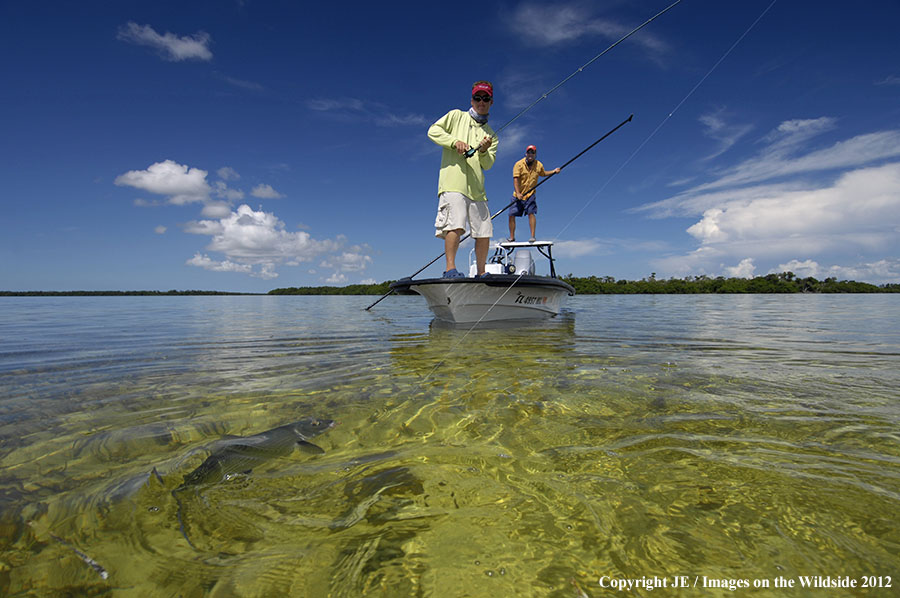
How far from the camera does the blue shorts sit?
11039 mm

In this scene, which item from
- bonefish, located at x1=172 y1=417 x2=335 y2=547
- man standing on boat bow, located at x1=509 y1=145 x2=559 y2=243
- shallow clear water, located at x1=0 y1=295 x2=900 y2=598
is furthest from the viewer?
man standing on boat bow, located at x1=509 y1=145 x2=559 y2=243

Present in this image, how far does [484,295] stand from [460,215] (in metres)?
Answer: 1.87

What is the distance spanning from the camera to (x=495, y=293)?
8.22 m

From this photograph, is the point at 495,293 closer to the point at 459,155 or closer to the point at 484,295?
the point at 484,295

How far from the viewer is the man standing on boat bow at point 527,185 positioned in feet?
35.6

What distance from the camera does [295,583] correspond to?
1.12 metres

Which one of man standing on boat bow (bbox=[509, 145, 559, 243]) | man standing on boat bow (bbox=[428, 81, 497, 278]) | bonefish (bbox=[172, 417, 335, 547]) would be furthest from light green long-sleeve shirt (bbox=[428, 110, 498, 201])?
bonefish (bbox=[172, 417, 335, 547])

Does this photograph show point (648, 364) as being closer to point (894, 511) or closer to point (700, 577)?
point (894, 511)

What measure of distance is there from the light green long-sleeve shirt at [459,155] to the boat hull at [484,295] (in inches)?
68.1

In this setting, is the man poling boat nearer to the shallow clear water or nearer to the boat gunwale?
the boat gunwale

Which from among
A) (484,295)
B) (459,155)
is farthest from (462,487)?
(484,295)

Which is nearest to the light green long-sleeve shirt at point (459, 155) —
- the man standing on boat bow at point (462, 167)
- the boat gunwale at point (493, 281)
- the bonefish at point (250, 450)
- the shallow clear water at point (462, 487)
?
the man standing on boat bow at point (462, 167)

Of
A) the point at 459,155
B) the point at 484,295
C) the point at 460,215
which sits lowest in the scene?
the point at 484,295

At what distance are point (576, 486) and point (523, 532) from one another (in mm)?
405
